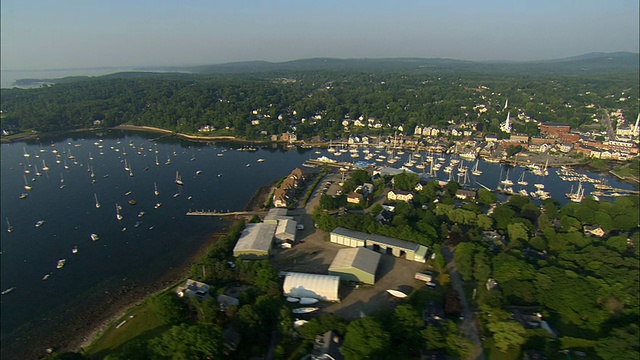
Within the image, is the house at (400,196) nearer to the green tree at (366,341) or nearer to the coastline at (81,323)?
the coastline at (81,323)

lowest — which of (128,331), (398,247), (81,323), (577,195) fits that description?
(81,323)

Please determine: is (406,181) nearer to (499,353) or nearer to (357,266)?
(357,266)

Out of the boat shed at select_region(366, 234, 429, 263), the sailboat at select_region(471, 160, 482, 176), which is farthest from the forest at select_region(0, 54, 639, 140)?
the boat shed at select_region(366, 234, 429, 263)

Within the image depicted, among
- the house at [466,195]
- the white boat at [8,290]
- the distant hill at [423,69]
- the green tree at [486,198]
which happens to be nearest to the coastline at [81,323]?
the white boat at [8,290]

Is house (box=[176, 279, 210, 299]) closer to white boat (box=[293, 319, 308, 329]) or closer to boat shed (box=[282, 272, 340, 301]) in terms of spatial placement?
boat shed (box=[282, 272, 340, 301])

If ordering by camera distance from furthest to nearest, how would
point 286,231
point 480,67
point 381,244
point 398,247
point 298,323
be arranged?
point 480,67 < point 286,231 < point 381,244 < point 398,247 < point 298,323

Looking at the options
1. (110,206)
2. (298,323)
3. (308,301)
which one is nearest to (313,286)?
(308,301)

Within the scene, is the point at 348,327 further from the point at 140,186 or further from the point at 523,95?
the point at 523,95
